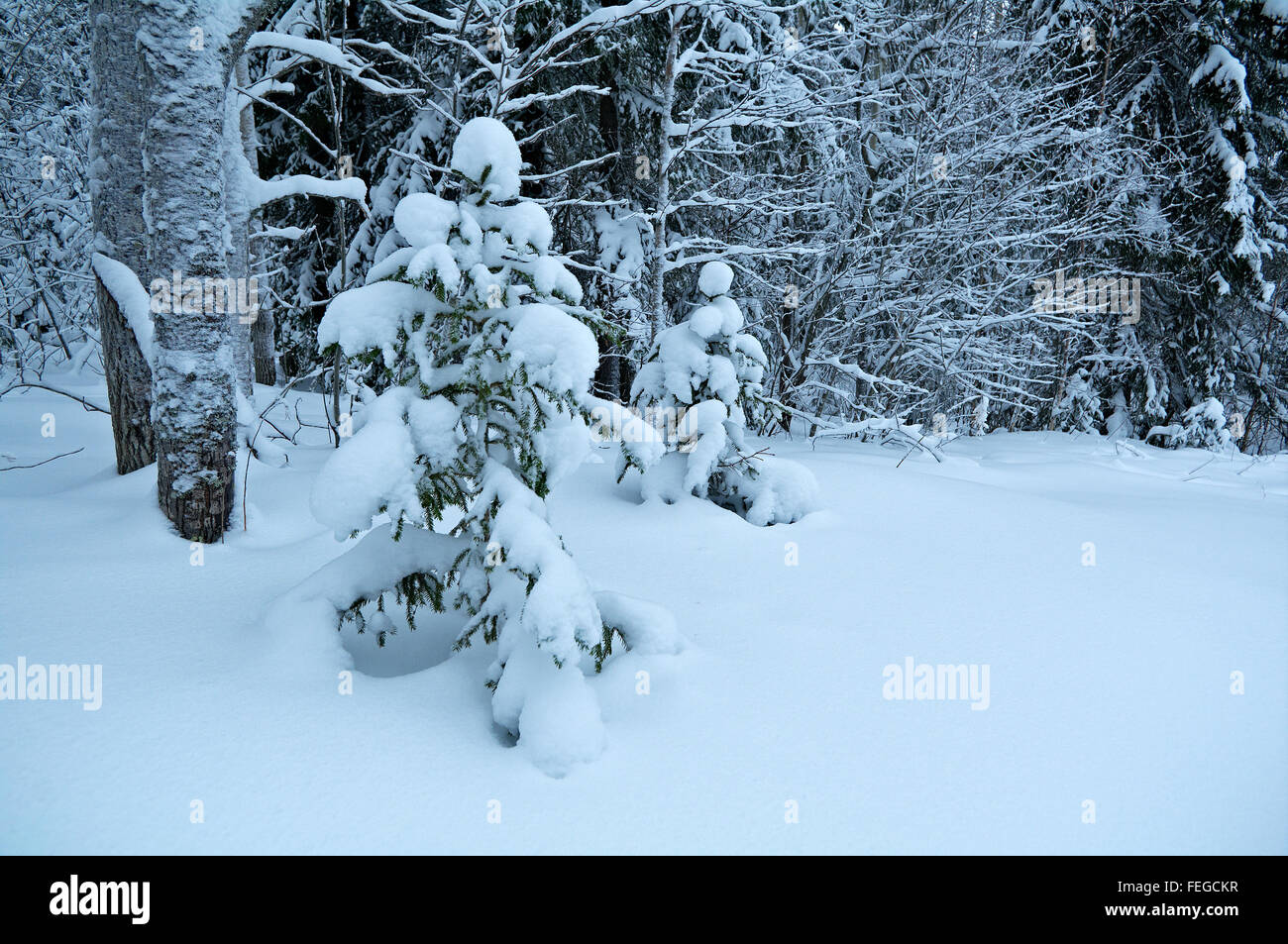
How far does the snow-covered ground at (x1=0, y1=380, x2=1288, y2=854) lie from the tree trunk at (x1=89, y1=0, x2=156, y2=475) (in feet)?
0.97

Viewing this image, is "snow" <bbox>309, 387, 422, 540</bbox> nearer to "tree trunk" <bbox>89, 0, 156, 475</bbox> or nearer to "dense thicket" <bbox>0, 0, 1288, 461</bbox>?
"tree trunk" <bbox>89, 0, 156, 475</bbox>

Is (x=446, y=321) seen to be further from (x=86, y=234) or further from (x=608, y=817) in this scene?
(x=86, y=234)

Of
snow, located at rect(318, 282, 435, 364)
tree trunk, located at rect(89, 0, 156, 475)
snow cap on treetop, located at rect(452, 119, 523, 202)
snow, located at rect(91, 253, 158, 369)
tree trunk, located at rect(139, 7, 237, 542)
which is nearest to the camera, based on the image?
snow, located at rect(318, 282, 435, 364)

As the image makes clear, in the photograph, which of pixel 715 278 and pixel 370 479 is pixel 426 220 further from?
pixel 715 278

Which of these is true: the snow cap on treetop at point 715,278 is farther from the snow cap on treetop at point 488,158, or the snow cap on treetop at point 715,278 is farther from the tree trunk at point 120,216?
the tree trunk at point 120,216

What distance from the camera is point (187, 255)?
135 inches

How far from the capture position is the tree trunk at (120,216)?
13.1 feet

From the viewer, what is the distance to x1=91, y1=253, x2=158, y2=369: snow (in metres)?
3.76

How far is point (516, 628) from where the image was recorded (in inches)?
90.7
